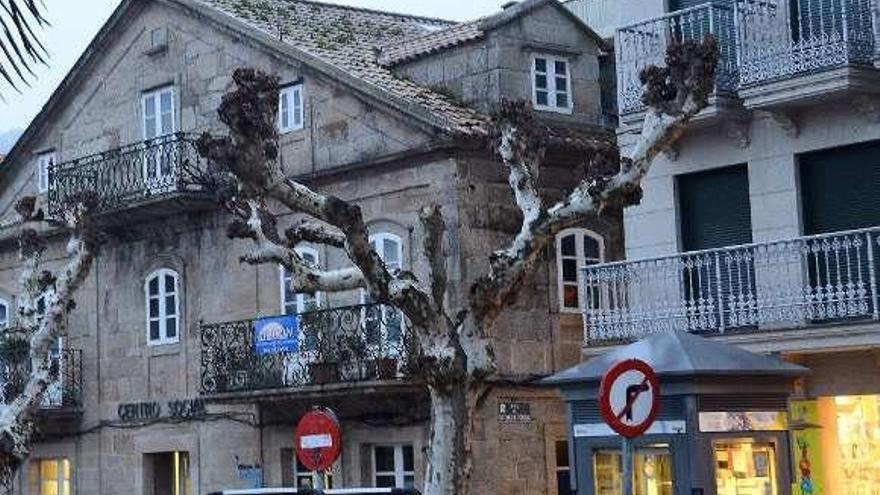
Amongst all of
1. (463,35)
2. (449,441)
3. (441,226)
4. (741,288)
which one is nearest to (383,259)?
(463,35)

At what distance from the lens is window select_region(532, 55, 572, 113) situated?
23.6 m

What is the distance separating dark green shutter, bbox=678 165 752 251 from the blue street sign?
253 inches

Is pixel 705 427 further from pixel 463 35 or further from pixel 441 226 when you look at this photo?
pixel 463 35

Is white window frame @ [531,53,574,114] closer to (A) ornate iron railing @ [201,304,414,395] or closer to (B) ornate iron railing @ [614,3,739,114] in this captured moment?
(B) ornate iron railing @ [614,3,739,114]

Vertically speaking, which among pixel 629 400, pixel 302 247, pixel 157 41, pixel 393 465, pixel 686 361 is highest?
Answer: pixel 157 41

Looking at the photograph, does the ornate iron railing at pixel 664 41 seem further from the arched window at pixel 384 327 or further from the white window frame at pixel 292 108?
the white window frame at pixel 292 108

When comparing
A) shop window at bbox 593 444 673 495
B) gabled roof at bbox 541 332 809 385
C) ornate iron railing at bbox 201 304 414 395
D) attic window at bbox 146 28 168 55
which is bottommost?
shop window at bbox 593 444 673 495

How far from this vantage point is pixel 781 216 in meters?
18.9

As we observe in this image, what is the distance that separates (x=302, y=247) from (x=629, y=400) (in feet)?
50.0

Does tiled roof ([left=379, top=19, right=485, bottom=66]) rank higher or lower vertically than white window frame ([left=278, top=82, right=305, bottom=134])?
higher

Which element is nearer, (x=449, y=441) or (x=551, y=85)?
(x=449, y=441)

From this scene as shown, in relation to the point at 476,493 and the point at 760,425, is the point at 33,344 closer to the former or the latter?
the point at 476,493

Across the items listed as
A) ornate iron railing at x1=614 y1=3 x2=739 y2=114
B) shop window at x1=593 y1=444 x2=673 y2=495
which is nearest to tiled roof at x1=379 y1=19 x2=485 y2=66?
ornate iron railing at x1=614 y1=3 x2=739 y2=114

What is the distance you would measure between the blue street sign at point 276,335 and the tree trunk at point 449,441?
28.3ft
